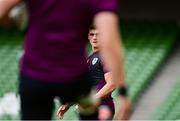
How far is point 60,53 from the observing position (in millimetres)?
3053

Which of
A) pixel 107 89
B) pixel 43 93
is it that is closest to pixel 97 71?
pixel 107 89

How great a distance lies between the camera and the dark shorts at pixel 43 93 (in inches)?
121

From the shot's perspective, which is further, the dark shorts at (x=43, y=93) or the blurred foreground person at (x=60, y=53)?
the dark shorts at (x=43, y=93)

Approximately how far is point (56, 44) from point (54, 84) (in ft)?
0.62

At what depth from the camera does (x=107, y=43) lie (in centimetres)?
292

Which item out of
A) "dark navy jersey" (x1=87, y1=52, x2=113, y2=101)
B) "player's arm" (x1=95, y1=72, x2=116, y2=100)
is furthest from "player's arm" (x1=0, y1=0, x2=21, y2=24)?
"dark navy jersey" (x1=87, y1=52, x2=113, y2=101)

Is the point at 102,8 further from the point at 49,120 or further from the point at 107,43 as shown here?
the point at 49,120

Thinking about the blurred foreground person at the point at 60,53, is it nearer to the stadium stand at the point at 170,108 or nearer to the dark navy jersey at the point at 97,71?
the dark navy jersey at the point at 97,71

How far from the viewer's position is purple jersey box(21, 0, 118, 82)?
3.01 m

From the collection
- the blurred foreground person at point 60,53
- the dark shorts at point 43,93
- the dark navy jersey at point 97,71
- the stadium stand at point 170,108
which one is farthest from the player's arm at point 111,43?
the stadium stand at point 170,108

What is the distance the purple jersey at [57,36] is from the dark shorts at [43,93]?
30mm

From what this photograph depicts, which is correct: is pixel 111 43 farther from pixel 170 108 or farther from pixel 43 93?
pixel 170 108

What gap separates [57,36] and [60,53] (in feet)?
0.26

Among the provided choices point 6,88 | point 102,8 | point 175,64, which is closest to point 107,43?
point 102,8
